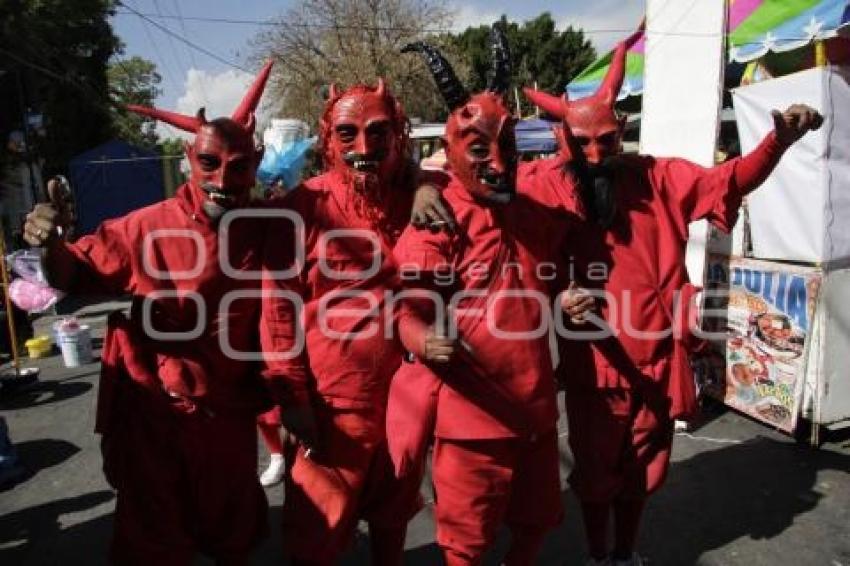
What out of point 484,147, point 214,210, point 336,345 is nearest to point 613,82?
point 484,147

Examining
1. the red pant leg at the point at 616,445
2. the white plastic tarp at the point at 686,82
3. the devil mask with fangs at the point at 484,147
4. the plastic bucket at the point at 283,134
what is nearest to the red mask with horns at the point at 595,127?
the devil mask with fangs at the point at 484,147

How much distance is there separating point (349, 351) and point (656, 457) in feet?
4.68

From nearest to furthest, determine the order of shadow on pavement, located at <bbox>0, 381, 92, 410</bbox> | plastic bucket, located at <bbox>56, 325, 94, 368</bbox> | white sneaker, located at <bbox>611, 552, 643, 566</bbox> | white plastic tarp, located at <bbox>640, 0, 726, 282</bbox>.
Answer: white sneaker, located at <bbox>611, 552, 643, 566</bbox> < white plastic tarp, located at <bbox>640, 0, 726, 282</bbox> < shadow on pavement, located at <bbox>0, 381, 92, 410</bbox> < plastic bucket, located at <bbox>56, 325, 94, 368</bbox>

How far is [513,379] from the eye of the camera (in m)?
2.26

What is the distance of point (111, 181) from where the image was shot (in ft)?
45.0

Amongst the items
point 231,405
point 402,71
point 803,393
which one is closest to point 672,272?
point 231,405

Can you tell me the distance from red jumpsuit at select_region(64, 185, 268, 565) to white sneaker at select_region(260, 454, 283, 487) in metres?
1.64

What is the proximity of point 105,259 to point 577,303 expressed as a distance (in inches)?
64.8

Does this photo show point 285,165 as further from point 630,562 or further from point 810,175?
point 630,562

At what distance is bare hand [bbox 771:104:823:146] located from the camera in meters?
2.60

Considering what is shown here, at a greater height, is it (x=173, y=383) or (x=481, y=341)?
(x=481, y=341)

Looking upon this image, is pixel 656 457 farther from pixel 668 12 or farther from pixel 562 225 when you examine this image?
pixel 668 12

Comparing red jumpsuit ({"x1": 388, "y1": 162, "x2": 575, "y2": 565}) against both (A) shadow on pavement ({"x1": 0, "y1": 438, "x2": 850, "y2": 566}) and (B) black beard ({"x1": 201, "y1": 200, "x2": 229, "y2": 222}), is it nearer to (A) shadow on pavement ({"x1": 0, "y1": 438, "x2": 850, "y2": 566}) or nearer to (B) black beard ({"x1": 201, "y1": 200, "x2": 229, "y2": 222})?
(B) black beard ({"x1": 201, "y1": 200, "x2": 229, "y2": 222})

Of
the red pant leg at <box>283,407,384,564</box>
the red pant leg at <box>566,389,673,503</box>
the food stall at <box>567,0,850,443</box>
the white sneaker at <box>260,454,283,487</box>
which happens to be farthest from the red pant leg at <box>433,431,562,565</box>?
the food stall at <box>567,0,850,443</box>
